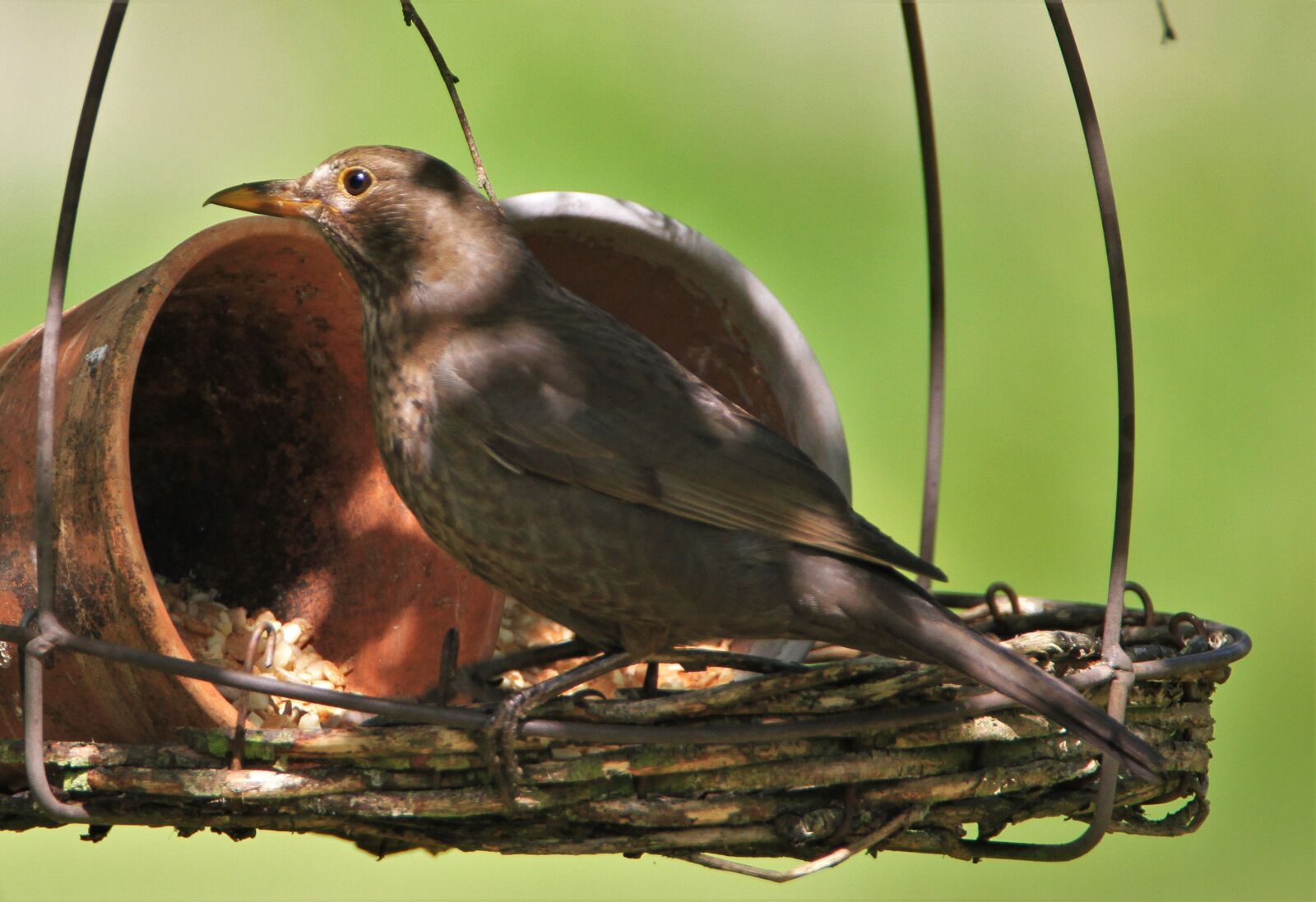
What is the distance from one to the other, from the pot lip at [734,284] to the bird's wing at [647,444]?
0.53 meters

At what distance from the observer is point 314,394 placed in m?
2.79

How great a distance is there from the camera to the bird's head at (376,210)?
7.64ft

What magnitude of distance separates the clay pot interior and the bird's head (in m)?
0.34

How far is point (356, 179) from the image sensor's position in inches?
91.7

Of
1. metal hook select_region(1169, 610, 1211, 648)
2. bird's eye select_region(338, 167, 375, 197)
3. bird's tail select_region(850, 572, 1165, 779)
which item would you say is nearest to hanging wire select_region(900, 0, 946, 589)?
metal hook select_region(1169, 610, 1211, 648)

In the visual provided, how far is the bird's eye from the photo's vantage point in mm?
2328

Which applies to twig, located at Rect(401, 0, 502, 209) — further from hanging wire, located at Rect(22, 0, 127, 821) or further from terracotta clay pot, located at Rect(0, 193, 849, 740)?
hanging wire, located at Rect(22, 0, 127, 821)

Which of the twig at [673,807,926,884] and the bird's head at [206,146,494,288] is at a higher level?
the bird's head at [206,146,494,288]

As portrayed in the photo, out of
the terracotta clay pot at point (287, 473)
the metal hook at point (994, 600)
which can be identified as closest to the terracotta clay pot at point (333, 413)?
the terracotta clay pot at point (287, 473)

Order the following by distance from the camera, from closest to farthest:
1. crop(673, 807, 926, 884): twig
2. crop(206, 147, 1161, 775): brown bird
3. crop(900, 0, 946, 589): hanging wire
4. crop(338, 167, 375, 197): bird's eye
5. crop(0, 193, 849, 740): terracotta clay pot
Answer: crop(673, 807, 926, 884): twig
crop(206, 147, 1161, 775): brown bird
crop(338, 167, 375, 197): bird's eye
crop(0, 193, 849, 740): terracotta clay pot
crop(900, 0, 946, 589): hanging wire

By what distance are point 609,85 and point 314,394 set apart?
1753 millimetres

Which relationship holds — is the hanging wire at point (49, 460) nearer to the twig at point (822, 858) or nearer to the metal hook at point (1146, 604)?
the twig at point (822, 858)

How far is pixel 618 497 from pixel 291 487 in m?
0.96

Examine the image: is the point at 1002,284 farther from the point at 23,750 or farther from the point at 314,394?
the point at 23,750
